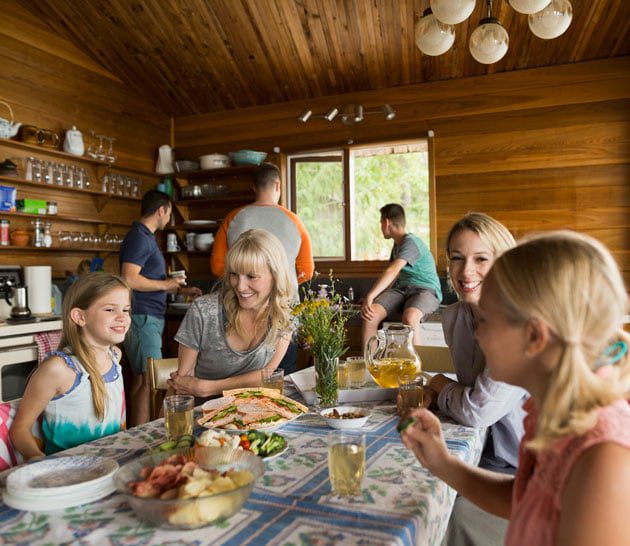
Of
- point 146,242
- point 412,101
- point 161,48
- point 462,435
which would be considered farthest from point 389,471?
point 161,48

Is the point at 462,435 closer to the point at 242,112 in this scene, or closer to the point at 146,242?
the point at 146,242

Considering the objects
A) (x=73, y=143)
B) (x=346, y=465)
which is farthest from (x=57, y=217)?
(x=346, y=465)

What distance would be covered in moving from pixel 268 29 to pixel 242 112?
1.18 metres

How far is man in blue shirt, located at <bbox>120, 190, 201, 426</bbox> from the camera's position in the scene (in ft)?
12.0

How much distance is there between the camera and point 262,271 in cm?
210

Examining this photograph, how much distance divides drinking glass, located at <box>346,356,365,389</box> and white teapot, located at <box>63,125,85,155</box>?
3571 mm

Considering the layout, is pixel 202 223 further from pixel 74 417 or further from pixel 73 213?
pixel 74 417

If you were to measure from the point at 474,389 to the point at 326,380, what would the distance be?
1.36 feet

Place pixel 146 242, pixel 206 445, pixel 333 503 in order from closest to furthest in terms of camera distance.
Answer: pixel 333 503 → pixel 206 445 → pixel 146 242

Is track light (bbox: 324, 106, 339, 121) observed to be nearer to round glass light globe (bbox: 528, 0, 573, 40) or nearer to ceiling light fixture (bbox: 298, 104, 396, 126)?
ceiling light fixture (bbox: 298, 104, 396, 126)

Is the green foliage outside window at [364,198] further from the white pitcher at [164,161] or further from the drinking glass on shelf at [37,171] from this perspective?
the drinking glass on shelf at [37,171]

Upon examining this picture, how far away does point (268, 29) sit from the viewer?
4.43 meters

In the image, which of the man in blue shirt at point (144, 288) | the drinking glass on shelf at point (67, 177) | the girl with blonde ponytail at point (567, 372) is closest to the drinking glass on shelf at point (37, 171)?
the drinking glass on shelf at point (67, 177)

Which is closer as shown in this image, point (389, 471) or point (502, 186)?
point (389, 471)
